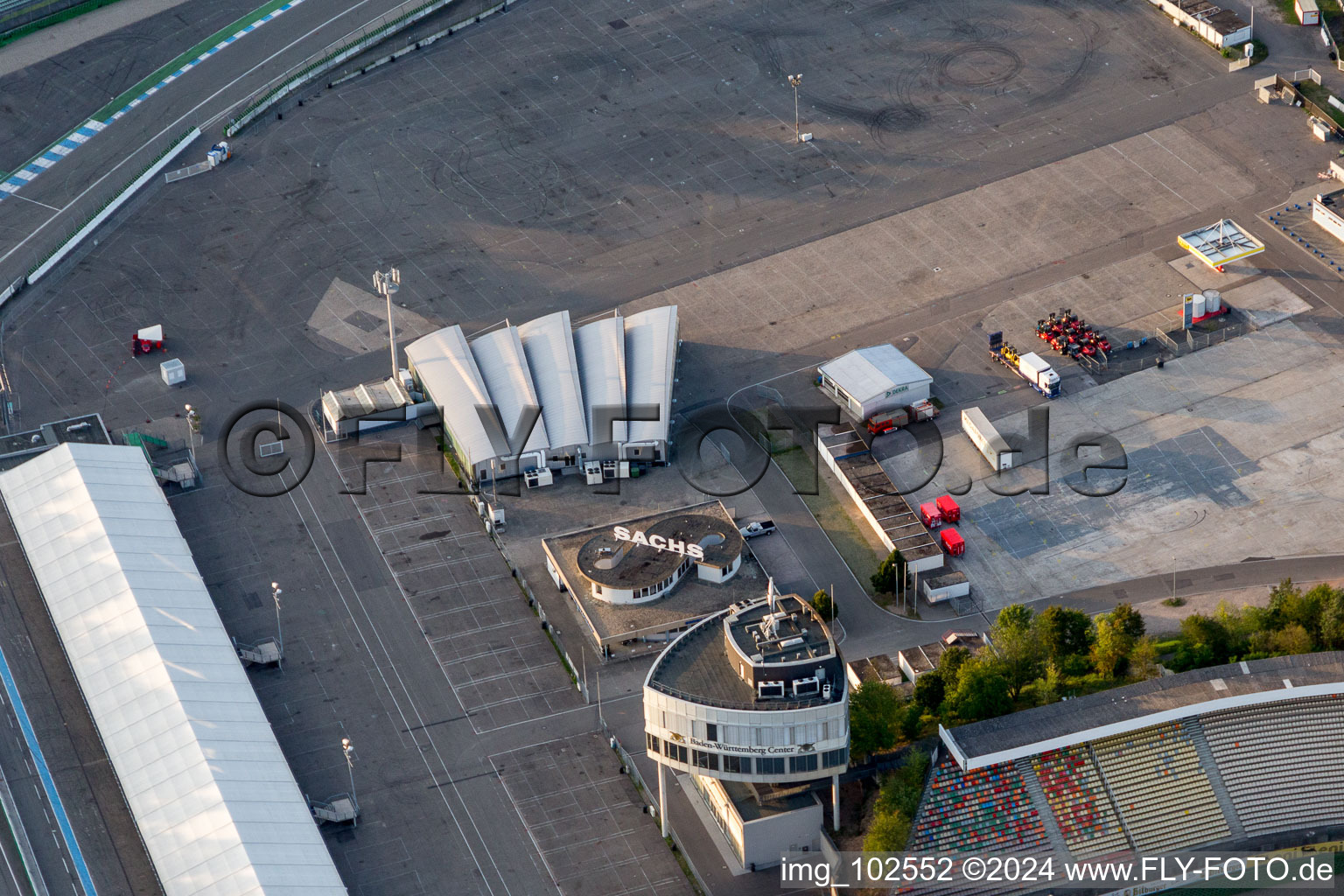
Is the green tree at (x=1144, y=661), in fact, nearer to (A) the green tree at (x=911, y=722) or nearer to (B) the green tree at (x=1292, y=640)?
(B) the green tree at (x=1292, y=640)

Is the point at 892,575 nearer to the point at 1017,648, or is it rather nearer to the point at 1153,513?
the point at 1017,648

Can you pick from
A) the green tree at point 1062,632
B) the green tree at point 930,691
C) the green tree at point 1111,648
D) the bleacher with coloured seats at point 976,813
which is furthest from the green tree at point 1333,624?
the green tree at point 930,691

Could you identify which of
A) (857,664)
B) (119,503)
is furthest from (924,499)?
(119,503)

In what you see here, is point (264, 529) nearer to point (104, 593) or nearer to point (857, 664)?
point (104, 593)

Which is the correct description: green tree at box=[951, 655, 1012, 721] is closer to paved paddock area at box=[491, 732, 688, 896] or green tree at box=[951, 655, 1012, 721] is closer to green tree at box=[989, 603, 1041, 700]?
green tree at box=[989, 603, 1041, 700]

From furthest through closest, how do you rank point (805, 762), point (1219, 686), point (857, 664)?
point (857, 664) → point (1219, 686) → point (805, 762)
